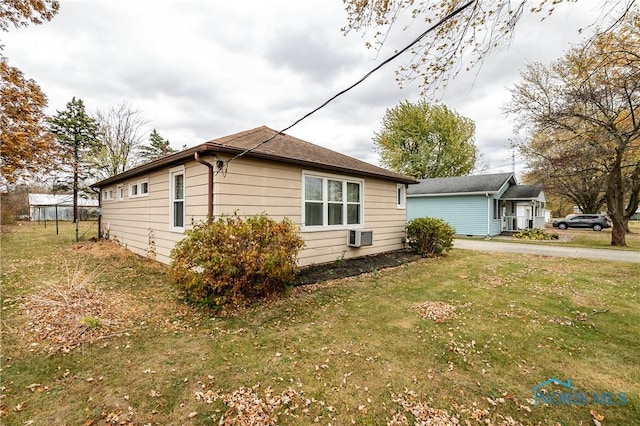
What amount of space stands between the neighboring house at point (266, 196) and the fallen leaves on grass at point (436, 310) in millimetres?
3054

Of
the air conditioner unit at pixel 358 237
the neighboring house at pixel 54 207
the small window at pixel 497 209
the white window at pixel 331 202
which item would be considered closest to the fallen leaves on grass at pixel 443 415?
the white window at pixel 331 202

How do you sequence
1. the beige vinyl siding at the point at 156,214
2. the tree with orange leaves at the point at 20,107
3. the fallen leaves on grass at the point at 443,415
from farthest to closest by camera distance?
the tree with orange leaves at the point at 20,107, the beige vinyl siding at the point at 156,214, the fallen leaves on grass at the point at 443,415

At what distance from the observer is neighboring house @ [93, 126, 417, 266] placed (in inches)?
220

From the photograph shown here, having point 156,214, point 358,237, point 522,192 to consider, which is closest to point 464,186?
point 522,192

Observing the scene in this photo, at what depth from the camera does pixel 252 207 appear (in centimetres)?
587

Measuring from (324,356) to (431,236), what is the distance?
7.40 m

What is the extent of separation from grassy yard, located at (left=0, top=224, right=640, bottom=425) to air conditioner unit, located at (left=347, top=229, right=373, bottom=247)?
2227mm

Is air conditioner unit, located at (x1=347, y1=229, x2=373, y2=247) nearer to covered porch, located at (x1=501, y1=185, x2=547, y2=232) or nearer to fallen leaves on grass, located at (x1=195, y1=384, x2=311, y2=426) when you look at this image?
fallen leaves on grass, located at (x1=195, y1=384, x2=311, y2=426)

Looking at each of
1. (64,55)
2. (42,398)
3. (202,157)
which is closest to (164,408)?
(42,398)

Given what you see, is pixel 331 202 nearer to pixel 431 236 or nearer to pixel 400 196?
pixel 400 196

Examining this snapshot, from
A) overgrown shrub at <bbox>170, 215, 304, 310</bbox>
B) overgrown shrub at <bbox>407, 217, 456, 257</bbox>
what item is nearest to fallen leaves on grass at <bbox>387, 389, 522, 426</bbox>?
overgrown shrub at <bbox>170, 215, 304, 310</bbox>

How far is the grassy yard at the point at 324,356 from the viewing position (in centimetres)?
228

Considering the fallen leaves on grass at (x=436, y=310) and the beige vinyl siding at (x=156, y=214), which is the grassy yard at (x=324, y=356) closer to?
the fallen leaves on grass at (x=436, y=310)

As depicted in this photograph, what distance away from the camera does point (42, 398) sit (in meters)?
2.37
